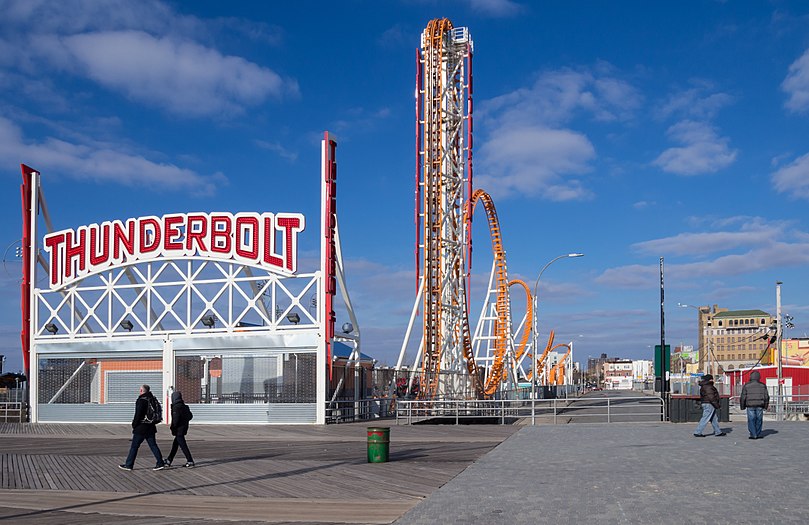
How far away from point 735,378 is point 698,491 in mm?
58279

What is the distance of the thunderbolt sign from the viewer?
1244 inches

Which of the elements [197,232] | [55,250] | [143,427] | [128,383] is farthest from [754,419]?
[55,250]

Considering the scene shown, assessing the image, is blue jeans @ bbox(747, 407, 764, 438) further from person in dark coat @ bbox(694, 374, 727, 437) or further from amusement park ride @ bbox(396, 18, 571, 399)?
amusement park ride @ bbox(396, 18, 571, 399)

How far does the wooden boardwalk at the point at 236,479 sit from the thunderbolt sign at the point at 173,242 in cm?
885

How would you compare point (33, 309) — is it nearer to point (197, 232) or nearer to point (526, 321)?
point (197, 232)

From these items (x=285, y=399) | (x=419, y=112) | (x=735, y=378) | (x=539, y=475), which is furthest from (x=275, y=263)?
(x=735, y=378)

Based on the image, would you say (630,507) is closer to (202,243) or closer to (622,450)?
(622,450)

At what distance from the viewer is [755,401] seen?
811 inches

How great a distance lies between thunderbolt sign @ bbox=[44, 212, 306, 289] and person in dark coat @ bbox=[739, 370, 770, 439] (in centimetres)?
1643

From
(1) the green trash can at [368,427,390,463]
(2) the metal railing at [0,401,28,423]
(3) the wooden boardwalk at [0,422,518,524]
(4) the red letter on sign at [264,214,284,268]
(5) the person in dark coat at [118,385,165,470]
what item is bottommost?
(2) the metal railing at [0,401,28,423]

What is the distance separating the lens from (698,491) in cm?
1207

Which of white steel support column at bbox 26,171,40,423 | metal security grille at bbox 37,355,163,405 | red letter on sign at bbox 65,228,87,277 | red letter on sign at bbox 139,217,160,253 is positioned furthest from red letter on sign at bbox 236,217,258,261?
white steel support column at bbox 26,171,40,423

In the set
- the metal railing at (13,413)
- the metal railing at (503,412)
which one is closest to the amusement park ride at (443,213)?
the metal railing at (503,412)

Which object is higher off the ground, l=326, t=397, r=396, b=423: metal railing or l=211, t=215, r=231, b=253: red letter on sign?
l=211, t=215, r=231, b=253: red letter on sign
